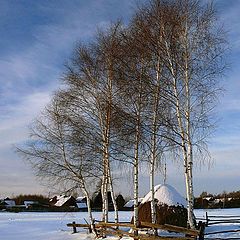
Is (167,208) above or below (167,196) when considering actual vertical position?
below

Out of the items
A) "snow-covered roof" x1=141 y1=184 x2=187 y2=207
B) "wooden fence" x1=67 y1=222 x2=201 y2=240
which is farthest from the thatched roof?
"wooden fence" x1=67 y1=222 x2=201 y2=240

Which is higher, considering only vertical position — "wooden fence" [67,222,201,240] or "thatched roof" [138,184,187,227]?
"thatched roof" [138,184,187,227]

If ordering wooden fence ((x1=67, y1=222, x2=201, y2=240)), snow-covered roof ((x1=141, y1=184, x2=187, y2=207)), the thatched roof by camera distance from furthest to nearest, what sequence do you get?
snow-covered roof ((x1=141, y1=184, x2=187, y2=207))
the thatched roof
wooden fence ((x1=67, y1=222, x2=201, y2=240))

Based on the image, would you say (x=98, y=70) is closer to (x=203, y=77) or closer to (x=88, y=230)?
(x=203, y=77)

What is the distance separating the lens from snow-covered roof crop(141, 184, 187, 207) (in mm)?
20719

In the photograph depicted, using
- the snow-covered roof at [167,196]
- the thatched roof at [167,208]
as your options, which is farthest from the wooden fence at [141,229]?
the snow-covered roof at [167,196]

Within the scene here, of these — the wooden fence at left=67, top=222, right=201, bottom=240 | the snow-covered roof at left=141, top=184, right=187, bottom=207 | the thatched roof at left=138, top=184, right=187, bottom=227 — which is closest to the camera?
the wooden fence at left=67, top=222, right=201, bottom=240

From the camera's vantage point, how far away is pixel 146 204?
68.7 ft

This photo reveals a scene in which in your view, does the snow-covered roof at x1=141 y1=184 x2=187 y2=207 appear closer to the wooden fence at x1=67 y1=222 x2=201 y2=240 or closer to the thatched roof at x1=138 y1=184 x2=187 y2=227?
the thatched roof at x1=138 y1=184 x2=187 y2=227

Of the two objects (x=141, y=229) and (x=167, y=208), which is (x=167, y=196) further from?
(x=141, y=229)

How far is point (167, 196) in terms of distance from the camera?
2105 centimetres

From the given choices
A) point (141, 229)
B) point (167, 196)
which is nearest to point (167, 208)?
point (167, 196)

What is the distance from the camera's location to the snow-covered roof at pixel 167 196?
2072 cm

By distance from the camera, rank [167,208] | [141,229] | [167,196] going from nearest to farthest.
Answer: [141,229]
[167,208]
[167,196]
